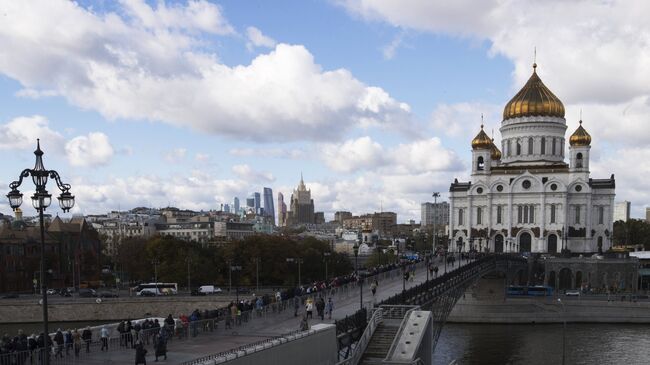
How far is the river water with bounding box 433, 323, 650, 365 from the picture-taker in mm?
42375

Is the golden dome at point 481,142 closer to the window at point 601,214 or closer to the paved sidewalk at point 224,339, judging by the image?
the window at point 601,214

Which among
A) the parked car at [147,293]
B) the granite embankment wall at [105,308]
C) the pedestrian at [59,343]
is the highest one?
the pedestrian at [59,343]

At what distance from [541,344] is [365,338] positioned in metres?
32.9

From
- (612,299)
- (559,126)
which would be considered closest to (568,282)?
(612,299)

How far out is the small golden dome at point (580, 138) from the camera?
85312 millimetres

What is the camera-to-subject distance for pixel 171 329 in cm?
2005

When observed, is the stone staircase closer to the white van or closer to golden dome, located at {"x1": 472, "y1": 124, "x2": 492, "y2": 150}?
the white van

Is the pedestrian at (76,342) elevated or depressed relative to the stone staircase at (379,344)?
elevated

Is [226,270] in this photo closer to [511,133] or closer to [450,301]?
[450,301]

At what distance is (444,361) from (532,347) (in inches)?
402

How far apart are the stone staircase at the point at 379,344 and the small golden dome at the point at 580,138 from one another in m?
72.3

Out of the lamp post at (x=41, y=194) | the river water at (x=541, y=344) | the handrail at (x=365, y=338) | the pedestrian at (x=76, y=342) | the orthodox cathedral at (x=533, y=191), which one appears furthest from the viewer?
the orthodox cathedral at (x=533, y=191)

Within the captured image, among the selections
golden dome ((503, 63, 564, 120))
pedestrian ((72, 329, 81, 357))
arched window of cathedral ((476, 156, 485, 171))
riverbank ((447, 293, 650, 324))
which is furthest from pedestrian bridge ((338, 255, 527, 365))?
golden dome ((503, 63, 564, 120))

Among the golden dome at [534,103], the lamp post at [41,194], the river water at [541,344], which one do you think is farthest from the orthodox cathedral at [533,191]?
the lamp post at [41,194]
